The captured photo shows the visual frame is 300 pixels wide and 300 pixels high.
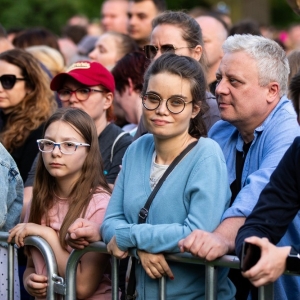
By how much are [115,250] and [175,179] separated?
0.48 metres

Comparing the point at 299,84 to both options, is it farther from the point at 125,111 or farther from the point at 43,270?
the point at 125,111

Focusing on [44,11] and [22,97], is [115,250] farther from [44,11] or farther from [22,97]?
[44,11]

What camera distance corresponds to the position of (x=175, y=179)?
4.19m

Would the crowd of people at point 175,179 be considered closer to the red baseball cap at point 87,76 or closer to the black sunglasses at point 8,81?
the red baseball cap at point 87,76

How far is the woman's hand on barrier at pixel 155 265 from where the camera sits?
4.02 metres

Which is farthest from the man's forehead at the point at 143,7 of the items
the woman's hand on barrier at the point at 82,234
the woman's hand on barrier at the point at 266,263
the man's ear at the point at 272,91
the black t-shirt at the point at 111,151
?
the woman's hand on barrier at the point at 266,263

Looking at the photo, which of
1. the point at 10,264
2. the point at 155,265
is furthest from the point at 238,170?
the point at 10,264

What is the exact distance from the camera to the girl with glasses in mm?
4719

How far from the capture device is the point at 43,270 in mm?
4832

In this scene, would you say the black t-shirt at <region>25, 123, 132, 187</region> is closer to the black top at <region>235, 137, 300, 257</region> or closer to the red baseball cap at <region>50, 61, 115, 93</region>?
the red baseball cap at <region>50, 61, 115, 93</region>

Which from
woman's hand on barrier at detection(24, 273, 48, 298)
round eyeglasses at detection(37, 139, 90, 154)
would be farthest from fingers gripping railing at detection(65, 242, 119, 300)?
round eyeglasses at detection(37, 139, 90, 154)

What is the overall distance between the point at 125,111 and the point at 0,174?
205 centimetres

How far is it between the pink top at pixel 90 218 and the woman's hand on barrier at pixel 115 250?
0.54m

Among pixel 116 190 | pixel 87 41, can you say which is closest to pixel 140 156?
pixel 116 190
